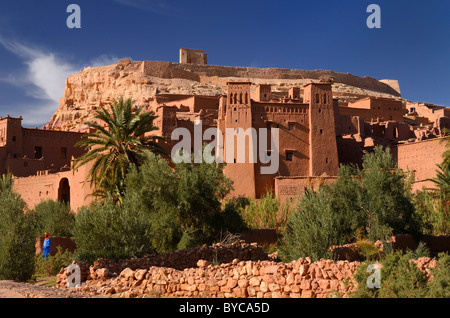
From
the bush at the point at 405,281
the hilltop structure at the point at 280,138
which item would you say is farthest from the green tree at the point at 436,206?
the bush at the point at 405,281

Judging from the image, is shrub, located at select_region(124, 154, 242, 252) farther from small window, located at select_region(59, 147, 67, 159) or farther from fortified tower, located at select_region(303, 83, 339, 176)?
small window, located at select_region(59, 147, 67, 159)

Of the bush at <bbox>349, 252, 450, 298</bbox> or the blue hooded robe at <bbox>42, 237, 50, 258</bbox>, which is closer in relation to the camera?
the bush at <bbox>349, 252, 450, 298</bbox>

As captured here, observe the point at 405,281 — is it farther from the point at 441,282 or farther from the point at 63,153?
the point at 63,153

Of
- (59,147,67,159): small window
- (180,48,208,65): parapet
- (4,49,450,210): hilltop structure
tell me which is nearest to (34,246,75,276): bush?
(4,49,450,210): hilltop structure

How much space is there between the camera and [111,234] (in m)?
16.2

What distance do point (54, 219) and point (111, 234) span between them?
13.5 m

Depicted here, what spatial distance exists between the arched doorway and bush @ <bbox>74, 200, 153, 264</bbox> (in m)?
21.6

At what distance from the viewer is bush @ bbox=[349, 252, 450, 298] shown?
9523mm

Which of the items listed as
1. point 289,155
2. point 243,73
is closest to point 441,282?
point 289,155

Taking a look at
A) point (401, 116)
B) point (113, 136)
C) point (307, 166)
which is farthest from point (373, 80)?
point (113, 136)

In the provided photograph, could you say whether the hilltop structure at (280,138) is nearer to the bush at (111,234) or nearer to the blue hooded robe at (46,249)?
the blue hooded robe at (46,249)

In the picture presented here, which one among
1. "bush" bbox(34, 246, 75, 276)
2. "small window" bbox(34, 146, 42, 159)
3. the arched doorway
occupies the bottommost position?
"bush" bbox(34, 246, 75, 276)

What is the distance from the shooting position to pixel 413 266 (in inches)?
397

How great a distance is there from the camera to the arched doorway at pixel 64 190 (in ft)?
124
